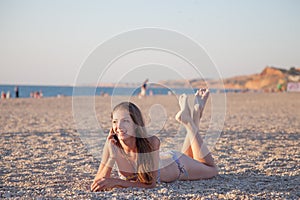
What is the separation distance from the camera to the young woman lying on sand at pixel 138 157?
4.39 metres

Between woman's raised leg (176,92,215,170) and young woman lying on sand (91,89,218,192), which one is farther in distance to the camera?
woman's raised leg (176,92,215,170)

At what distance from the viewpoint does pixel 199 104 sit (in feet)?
17.4

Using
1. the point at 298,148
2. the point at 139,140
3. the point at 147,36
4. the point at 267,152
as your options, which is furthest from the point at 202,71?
the point at 298,148

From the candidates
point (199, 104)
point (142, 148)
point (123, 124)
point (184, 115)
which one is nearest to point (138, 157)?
point (142, 148)

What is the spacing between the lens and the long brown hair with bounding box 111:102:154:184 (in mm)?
4398

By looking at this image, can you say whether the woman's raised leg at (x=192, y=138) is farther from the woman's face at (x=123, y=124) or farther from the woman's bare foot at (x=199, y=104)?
the woman's face at (x=123, y=124)

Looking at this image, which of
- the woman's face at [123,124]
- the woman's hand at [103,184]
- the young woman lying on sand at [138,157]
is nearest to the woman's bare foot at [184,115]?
the young woman lying on sand at [138,157]

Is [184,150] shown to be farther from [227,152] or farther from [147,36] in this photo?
[227,152]

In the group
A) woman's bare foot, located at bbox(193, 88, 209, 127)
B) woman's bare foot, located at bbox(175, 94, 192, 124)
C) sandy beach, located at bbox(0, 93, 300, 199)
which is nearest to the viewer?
sandy beach, located at bbox(0, 93, 300, 199)

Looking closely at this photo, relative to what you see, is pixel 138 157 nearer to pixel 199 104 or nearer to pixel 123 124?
pixel 123 124

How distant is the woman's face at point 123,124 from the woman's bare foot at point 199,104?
1095mm

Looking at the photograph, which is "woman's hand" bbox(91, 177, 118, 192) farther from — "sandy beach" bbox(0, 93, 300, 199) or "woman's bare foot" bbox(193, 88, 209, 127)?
"woman's bare foot" bbox(193, 88, 209, 127)

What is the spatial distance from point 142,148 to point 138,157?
0.13m

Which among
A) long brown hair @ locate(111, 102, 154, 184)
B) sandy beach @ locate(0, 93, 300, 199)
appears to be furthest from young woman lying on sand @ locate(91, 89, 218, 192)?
sandy beach @ locate(0, 93, 300, 199)
